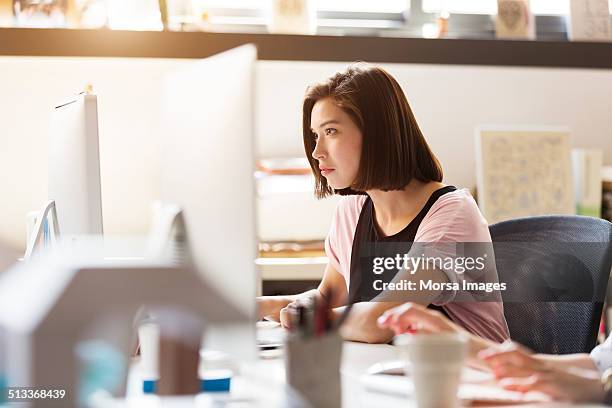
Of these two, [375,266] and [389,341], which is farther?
[375,266]

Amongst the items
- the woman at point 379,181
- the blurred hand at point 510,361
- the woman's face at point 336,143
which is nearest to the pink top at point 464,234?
the woman at point 379,181

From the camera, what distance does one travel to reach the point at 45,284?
1.02 meters

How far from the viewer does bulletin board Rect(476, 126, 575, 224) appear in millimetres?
3141

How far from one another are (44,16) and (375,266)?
1501 mm

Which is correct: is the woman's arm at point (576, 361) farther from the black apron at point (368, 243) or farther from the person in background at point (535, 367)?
the black apron at point (368, 243)

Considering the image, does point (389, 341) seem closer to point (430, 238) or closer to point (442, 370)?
point (430, 238)

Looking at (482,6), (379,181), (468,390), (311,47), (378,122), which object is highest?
(482,6)

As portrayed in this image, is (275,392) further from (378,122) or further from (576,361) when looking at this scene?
(378,122)

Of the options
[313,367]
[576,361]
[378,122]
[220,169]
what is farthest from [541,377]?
[378,122]

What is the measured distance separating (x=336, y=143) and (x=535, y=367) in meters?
1.02

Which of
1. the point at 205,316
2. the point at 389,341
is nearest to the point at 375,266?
the point at 389,341

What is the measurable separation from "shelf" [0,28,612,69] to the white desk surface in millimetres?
1589

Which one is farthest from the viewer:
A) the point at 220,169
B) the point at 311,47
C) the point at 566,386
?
the point at 311,47

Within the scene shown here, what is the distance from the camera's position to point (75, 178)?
151cm
